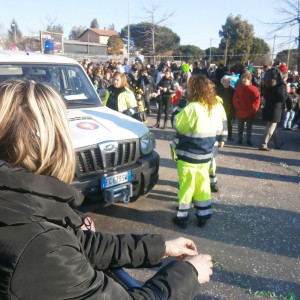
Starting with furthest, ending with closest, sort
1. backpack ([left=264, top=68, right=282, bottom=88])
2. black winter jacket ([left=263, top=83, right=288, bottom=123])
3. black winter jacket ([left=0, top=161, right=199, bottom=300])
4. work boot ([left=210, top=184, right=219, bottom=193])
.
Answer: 1. backpack ([left=264, top=68, right=282, bottom=88])
2. black winter jacket ([left=263, top=83, right=288, bottom=123])
3. work boot ([left=210, top=184, right=219, bottom=193])
4. black winter jacket ([left=0, top=161, right=199, bottom=300])

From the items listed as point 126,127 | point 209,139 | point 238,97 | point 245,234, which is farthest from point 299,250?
point 238,97

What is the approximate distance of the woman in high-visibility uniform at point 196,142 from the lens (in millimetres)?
3773

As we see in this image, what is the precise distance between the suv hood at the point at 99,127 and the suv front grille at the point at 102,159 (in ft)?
0.29

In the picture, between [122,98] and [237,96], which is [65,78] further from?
[237,96]

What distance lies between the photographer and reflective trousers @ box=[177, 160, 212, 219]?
386 centimetres

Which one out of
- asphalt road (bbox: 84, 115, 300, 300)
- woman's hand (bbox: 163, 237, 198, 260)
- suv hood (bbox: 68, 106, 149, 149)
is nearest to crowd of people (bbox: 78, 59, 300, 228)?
asphalt road (bbox: 84, 115, 300, 300)

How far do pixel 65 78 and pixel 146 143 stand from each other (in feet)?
5.80

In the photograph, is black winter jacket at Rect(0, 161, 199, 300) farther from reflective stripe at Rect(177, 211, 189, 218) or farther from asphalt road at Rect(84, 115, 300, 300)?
reflective stripe at Rect(177, 211, 189, 218)

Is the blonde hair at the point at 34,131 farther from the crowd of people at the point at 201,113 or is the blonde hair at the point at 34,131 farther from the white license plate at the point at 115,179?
the crowd of people at the point at 201,113

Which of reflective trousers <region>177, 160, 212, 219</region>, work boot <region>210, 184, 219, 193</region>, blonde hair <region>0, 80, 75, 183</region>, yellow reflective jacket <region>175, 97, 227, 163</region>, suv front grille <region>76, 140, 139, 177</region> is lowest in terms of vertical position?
work boot <region>210, 184, 219, 193</region>

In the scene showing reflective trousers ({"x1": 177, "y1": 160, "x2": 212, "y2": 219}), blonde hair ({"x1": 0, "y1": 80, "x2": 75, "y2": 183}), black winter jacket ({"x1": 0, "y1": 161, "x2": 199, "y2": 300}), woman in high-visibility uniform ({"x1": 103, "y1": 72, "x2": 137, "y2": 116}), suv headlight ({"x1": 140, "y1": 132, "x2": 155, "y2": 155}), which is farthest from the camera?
woman in high-visibility uniform ({"x1": 103, "y1": 72, "x2": 137, "y2": 116})

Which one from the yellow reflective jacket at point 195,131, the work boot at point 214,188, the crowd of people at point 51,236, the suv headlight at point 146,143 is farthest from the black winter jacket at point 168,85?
the crowd of people at point 51,236

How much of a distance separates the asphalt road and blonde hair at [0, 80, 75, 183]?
236cm

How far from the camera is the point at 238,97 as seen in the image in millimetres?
8094
